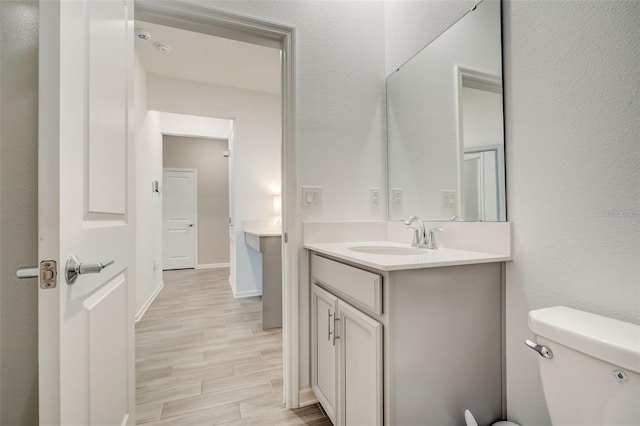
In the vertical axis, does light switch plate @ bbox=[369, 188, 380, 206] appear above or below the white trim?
above

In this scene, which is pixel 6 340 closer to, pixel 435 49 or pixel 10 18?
pixel 10 18

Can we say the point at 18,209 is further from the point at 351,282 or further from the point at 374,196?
the point at 374,196

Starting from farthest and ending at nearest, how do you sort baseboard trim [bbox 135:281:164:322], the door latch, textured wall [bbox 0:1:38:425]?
baseboard trim [bbox 135:281:164:322] → textured wall [bbox 0:1:38:425] → the door latch

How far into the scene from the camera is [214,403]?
5.08ft

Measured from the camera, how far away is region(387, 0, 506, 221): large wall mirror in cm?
116

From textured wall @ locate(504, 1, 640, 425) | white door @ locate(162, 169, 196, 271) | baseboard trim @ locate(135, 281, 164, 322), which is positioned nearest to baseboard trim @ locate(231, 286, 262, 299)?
baseboard trim @ locate(135, 281, 164, 322)

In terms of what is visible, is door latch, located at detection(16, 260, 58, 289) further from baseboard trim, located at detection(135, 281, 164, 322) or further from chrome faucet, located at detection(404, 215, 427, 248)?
baseboard trim, located at detection(135, 281, 164, 322)

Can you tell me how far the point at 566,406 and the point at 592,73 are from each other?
0.94 meters

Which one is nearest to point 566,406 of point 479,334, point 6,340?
point 479,334

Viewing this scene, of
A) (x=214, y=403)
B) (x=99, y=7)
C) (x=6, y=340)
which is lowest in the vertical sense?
(x=214, y=403)

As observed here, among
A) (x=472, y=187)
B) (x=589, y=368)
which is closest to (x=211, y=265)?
(x=472, y=187)

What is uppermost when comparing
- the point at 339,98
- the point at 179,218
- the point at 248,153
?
the point at 248,153

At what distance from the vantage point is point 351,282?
111 cm

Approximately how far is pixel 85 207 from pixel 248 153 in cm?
291
